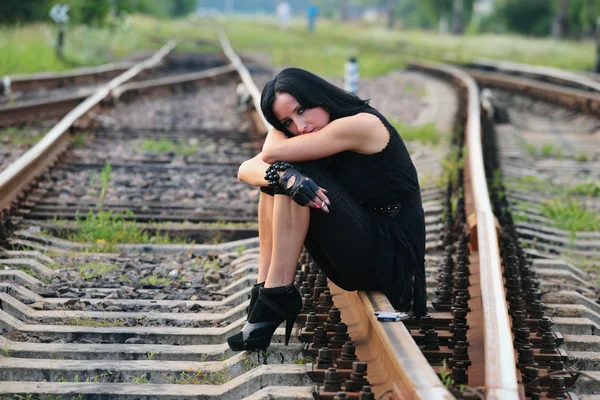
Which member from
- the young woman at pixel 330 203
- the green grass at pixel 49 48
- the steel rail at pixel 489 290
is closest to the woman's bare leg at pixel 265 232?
the young woman at pixel 330 203

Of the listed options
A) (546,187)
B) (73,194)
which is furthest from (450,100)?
(73,194)

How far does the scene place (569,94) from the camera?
1399 cm

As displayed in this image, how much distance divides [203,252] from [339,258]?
1964 mm

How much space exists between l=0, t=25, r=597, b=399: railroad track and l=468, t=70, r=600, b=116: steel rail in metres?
6.25

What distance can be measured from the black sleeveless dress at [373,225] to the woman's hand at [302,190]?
0.10 meters

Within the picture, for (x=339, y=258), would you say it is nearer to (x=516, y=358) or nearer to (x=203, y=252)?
(x=516, y=358)

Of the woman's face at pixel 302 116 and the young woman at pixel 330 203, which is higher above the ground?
the woman's face at pixel 302 116

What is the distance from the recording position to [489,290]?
385 cm

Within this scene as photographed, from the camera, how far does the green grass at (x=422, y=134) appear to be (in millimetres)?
10115

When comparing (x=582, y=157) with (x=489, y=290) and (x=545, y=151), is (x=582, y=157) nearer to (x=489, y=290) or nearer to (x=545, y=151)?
(x=545, y=151)

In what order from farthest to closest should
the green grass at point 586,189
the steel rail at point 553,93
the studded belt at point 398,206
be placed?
the steel rail at point 553,93 < the green grass at point 586,189 < the studded belt at point 398,206

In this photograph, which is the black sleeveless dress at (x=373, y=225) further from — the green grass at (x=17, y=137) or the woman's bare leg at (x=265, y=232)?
the green grass at (x=17, y=137)

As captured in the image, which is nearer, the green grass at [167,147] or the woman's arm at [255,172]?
the woman's arm at [255,172]

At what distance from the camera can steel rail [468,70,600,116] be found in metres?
13.0
